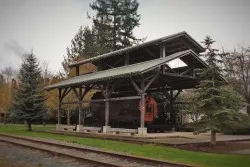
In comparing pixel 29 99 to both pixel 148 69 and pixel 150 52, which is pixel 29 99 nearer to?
pixel 150 52

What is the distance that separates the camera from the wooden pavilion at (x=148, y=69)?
72.4ft

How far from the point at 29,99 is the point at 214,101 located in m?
20.2

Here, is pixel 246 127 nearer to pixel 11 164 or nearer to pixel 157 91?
pixel 157 91

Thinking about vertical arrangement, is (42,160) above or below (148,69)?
below

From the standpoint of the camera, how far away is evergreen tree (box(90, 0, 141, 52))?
55.7 metres

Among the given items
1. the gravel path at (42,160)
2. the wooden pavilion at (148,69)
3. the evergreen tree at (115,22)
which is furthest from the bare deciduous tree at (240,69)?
the gravel path at (42,160)

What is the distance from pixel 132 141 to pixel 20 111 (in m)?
15.8

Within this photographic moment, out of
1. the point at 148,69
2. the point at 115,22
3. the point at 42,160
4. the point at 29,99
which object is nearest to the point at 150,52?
the point at 148,69

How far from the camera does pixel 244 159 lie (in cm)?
1196

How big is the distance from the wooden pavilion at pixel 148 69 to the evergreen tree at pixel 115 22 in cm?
2317

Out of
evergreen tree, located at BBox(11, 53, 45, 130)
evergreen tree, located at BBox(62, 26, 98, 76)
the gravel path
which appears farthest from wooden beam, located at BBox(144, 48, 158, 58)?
evergreen tree, located at BBox(62, 26, 98, 76)

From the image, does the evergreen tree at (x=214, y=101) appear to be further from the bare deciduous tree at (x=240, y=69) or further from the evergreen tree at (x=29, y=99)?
the bare deciduous tree at (x=240, y=69)

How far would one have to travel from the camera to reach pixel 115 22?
5650 centimetres

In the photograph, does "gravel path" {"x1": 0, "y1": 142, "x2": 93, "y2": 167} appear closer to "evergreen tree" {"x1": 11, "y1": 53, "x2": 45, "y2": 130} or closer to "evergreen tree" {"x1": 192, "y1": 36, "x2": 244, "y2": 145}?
"evergreen tree" {"x1": 192, "y1": 36, "x2": 244, "y2": 145}
